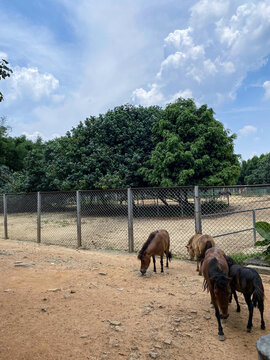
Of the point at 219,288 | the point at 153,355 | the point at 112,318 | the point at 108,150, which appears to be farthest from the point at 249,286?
the point at 108,150

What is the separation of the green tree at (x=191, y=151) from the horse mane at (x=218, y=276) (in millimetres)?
12154

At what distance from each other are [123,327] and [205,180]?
44.2ft

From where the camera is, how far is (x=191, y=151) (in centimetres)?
1592

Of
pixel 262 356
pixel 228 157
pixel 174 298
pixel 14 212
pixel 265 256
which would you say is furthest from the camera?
pixel 228 157

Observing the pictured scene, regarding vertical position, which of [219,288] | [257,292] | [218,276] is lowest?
[257,292]

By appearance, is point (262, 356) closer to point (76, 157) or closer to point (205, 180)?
point (205, 180)

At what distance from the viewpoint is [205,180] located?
1589cm

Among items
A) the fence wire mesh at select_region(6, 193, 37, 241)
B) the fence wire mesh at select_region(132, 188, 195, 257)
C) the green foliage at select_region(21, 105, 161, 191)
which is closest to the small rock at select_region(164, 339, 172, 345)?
the fence wire mesh at select_region(132, 188, 195, 257)

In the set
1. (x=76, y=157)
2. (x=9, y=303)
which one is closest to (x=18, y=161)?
(x=76, y=157)

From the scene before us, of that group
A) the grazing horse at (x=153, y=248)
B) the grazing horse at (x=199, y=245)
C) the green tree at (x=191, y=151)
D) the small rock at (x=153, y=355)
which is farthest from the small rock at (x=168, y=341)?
the green tree at (x=191, y=151)

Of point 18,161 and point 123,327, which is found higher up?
point 18,161

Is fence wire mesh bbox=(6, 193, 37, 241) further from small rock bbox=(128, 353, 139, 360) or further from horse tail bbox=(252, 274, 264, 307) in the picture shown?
horse tail bbox=(252, 274, 264, 307)

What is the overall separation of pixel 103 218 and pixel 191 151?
21.0 ft

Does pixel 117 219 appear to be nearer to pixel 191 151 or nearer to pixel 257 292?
pixel 191 151
